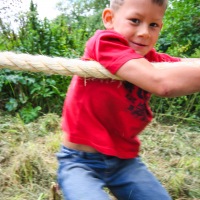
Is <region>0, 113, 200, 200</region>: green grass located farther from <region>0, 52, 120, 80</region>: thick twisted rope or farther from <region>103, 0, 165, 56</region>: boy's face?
<region>103, 0, 165, 56</region>: boy's face

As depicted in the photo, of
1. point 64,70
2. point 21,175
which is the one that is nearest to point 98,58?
point 64,70

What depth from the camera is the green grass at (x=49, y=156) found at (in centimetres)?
216

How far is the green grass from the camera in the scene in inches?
84.9

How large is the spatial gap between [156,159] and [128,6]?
1.64 m

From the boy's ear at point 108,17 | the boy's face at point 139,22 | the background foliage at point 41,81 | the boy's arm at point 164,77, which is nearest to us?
the boy's arm at point 164,77

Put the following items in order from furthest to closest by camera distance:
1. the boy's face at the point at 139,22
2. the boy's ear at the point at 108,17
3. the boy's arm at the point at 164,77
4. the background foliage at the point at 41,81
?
the background foliage at the point at 41,81, the boy's ear at the point at 108,17, the boy's face at the point at 139,22, the boy's arm at the point at 164,77

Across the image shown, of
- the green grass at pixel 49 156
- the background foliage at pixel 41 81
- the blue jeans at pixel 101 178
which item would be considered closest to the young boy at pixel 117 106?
the blue jeans at pixel 101 178

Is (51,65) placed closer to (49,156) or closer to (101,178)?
(101,178)

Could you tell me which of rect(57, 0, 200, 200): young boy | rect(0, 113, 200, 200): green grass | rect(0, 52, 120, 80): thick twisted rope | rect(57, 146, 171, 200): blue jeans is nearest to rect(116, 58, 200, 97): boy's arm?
rect(57, 0, 200, 200): young boy

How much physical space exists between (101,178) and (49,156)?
1247mm

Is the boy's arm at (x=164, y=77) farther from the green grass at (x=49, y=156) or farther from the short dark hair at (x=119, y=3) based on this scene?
the green grass at (x=49, y=156)

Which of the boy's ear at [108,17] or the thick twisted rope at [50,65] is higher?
the boy's ear at [108,17]

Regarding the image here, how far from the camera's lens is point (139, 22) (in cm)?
120

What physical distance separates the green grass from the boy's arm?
123 cm
